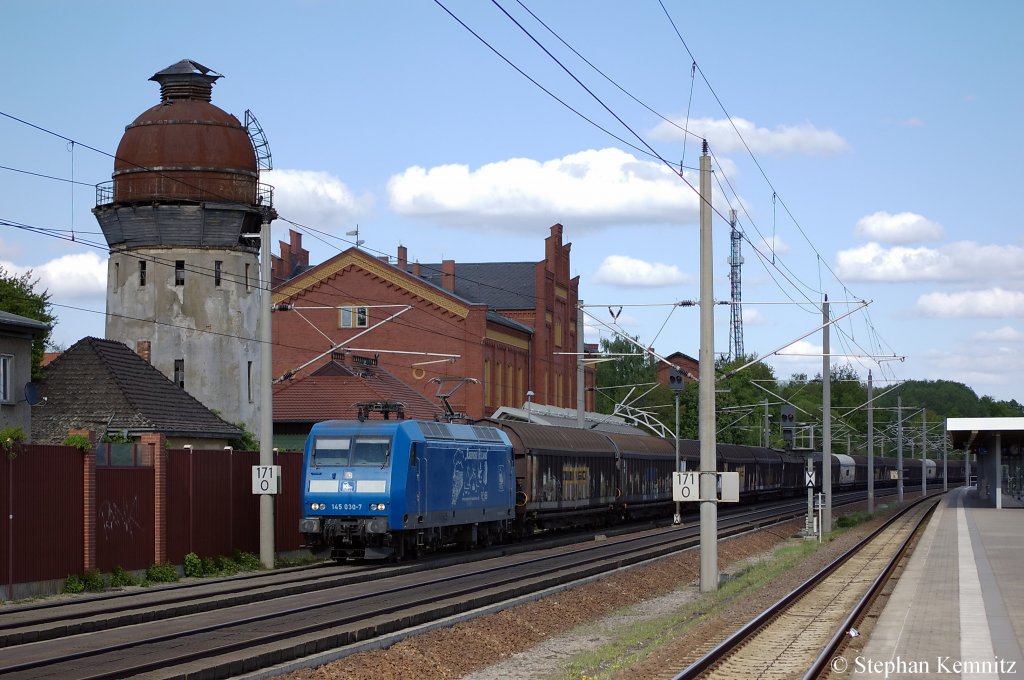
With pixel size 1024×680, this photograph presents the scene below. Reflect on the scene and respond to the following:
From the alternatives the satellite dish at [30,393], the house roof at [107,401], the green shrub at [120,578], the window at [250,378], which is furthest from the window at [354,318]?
the green shrub at [120,578]

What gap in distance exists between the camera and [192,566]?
26.7 meters

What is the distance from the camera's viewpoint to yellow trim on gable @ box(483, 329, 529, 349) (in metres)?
71.8

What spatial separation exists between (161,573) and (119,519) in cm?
153

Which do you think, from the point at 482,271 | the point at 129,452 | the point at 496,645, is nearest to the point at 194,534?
the point at 129,452

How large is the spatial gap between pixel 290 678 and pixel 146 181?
41.4 m

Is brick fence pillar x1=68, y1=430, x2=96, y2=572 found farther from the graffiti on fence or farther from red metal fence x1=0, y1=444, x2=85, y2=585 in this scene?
the graffiti on fence

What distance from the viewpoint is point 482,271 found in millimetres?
85000

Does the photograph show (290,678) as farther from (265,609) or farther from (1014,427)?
(1014,427)

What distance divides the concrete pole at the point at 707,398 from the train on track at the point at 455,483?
21.6 feet

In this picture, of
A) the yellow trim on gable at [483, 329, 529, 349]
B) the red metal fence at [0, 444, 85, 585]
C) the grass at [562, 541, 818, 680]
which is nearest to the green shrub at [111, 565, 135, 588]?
the red metal fence at [0, 444, 85, 585]

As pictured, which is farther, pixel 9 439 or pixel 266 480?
pixel 266 480

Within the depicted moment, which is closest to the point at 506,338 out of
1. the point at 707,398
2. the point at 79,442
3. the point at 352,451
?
the point at 352,451

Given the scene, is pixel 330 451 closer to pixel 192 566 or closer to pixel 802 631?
pixel 192 566

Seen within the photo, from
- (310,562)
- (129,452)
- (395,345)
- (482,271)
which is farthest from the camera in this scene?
(482,271)
